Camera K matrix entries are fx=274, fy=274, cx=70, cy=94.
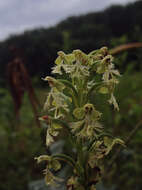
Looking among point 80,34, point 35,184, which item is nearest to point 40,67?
point 80,34

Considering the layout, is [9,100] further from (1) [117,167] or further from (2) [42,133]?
(2) [42,133]

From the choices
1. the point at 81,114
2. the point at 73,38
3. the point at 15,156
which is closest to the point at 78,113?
the point at 81,114

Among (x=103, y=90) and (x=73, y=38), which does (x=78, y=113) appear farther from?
(x=73, y=38)

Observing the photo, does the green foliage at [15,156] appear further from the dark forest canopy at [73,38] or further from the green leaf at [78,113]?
the green leaf at [78,113]

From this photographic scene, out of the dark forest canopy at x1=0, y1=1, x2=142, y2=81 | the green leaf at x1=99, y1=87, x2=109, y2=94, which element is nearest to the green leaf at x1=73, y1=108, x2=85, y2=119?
the green leaf at x1=99, y1=87, x2=109, y2=94

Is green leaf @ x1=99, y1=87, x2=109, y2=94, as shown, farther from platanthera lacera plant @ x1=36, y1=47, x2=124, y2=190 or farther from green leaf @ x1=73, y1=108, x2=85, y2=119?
green leaf @ x1=73, y1=108, x2=85, y2=119

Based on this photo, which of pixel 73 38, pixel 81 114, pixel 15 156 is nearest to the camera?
pixel 81 114

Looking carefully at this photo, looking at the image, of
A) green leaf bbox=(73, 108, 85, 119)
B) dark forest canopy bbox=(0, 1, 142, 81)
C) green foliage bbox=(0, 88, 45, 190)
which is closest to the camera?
green leaf bbox=(73, 108, 85, 119)

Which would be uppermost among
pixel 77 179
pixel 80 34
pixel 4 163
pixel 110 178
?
pixel 80 34

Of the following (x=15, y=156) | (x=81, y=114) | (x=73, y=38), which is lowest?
(x=15, y=156)
